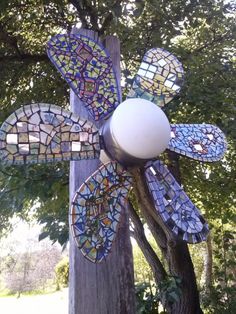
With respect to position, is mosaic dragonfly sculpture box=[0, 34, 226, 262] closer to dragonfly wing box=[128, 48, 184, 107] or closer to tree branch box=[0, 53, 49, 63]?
dragonfly wing box=[128, 48, 184, 107]

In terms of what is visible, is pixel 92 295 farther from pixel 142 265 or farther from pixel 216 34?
pixel 142 265

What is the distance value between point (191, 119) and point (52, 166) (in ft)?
3.90

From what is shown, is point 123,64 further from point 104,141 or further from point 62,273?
point 62,273

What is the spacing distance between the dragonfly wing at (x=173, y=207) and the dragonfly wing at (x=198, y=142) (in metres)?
0.14

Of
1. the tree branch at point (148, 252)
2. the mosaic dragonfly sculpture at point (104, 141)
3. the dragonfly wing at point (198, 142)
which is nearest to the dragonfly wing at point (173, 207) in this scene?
the mosaic dragonfly sculpture at point (104, 141)

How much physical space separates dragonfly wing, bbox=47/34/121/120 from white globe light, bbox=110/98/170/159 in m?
0.22

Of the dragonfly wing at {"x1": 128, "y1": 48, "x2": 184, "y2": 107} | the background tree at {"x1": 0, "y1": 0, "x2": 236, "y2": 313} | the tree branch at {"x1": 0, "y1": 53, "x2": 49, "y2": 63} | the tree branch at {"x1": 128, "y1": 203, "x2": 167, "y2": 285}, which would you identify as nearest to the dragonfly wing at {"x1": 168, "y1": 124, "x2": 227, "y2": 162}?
the dragonfly wing at {"x1": 128, "y1": 48, "x2": 184, "y2": 107}

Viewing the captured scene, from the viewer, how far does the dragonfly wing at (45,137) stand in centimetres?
103

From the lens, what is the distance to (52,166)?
2607 mm

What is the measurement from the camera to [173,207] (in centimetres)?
113

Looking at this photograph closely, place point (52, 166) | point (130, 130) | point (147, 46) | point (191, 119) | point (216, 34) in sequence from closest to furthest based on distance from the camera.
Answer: point (130, 130) → point (52, 166) → point (147, 46) → point (191, 119) → point (216, 34)

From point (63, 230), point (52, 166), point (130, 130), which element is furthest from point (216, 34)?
point (130, 130)

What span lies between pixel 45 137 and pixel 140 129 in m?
0.26

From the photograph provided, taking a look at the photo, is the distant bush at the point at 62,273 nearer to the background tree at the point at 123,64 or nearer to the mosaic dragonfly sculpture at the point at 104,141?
the background tree at the point at 123,64
